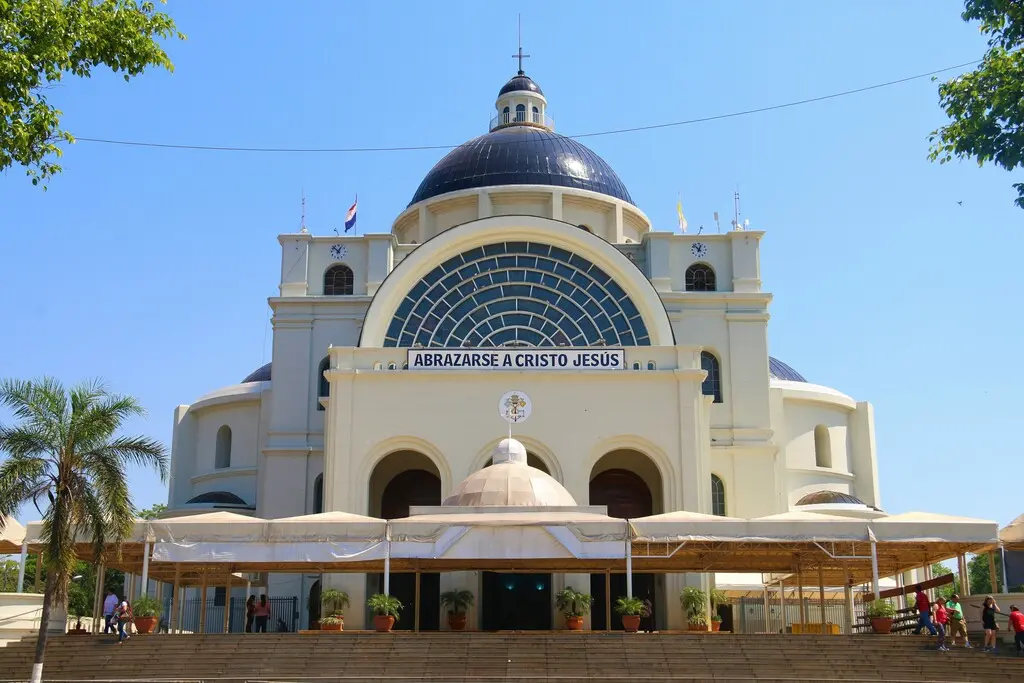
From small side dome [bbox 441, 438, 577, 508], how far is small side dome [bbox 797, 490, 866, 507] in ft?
40.9

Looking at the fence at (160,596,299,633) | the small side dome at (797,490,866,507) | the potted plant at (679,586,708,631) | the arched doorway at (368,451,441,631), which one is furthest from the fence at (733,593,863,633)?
the fence at (160,596,299,633)

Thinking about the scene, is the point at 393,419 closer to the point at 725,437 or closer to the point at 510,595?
the point at 510,595

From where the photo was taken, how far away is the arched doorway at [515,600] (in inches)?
1407

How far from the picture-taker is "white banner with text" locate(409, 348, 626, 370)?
1435 inches

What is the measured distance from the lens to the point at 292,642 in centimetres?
2611

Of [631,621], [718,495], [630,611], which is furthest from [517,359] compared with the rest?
[631,621]

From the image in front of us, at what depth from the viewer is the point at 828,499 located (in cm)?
4225

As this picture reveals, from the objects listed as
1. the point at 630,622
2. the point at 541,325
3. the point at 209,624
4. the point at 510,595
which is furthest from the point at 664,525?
the point at 209,624

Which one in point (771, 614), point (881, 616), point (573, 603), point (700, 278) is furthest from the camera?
point (700, 278)

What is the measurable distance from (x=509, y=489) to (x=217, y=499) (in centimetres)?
1545

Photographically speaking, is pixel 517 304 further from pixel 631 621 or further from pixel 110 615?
pixel 110 615

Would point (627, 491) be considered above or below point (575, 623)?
above

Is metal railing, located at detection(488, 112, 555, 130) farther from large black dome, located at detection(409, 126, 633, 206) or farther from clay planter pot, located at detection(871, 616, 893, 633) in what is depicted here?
clay planter pot, located at detection(871, 616, 893, 633)

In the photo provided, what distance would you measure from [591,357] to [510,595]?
7.49m
